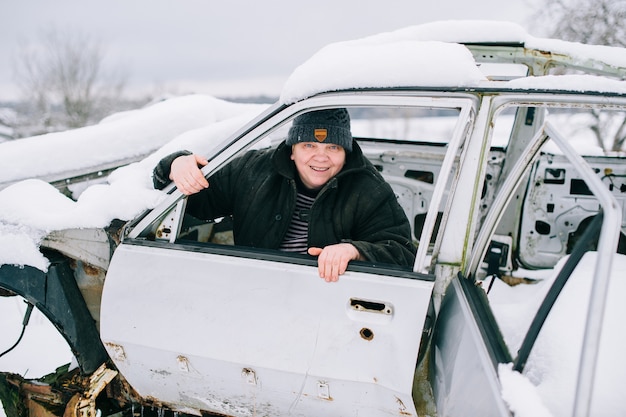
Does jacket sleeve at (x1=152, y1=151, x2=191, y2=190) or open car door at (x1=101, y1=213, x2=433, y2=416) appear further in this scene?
jacket sleeve at (x1=152, y1=151, x2=191, y2=190)

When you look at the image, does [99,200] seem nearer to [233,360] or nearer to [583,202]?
[233,360]

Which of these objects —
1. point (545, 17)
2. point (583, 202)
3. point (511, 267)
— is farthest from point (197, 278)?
point (545, 17)

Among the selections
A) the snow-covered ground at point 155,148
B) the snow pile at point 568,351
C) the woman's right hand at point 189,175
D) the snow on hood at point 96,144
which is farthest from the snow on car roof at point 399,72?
the snow on hood at point 96,144

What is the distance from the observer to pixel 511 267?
3477mm

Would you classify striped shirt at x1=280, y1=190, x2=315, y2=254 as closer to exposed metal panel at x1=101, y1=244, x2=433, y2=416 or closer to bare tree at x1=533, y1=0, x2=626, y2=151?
exposed metal panel at x1=101, y1=244, x2=433, y2=416

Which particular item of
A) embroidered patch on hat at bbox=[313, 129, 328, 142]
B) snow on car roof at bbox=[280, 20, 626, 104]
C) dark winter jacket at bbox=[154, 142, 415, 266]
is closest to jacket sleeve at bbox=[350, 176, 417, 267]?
dark winter jacket at bbox=[154, 142, 415, 266]

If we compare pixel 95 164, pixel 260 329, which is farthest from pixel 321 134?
pixel 95 164

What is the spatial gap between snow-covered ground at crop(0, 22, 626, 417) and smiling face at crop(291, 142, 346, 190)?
18.4 inches

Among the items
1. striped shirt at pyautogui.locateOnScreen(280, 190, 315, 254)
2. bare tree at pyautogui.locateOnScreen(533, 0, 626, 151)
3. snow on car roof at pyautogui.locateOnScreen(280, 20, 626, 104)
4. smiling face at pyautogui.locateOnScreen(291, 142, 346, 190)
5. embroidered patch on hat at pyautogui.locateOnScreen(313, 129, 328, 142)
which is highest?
bare tree at pyautogui.locateOnScreen(533, 0, 626, 151)

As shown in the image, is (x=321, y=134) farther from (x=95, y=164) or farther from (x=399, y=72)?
(x=95, y=164)

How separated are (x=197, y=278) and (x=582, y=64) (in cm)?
248

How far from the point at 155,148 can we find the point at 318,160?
1503 millimetres

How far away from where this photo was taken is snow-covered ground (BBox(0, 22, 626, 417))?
138cm

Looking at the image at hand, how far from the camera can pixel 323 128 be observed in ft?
6.44
